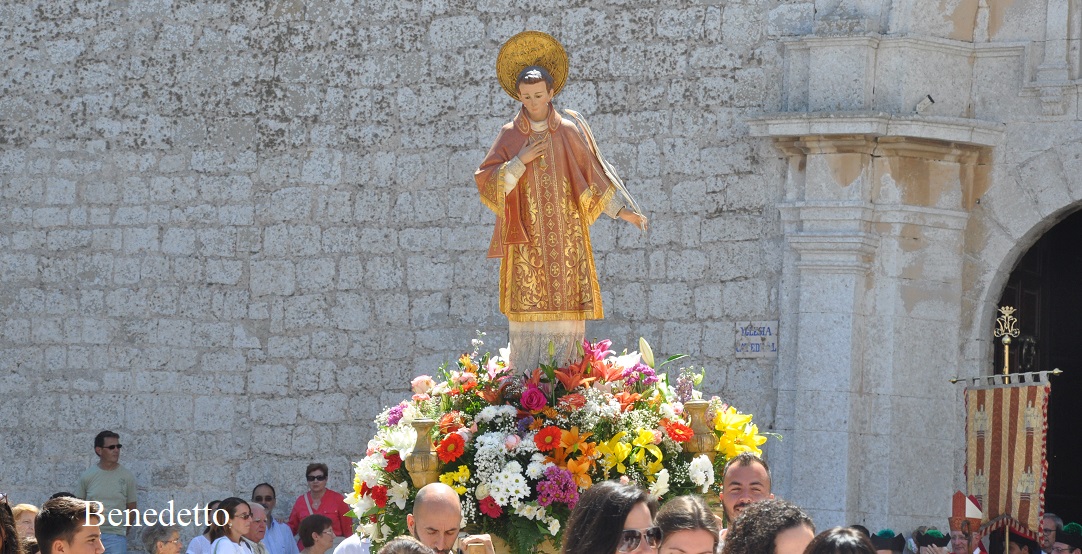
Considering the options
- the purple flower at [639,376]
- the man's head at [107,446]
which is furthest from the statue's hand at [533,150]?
the man's head at [107,446]

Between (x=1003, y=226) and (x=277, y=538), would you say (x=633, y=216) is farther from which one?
(x=277, y=538)

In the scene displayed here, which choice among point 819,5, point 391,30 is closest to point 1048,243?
point 819,5

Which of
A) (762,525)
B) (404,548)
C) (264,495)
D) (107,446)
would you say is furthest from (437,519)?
(107,446)

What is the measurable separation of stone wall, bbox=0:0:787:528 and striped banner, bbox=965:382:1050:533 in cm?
152

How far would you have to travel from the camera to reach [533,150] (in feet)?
22.7

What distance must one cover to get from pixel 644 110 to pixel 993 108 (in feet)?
6.80

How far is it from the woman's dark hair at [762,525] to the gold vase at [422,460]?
216 cm

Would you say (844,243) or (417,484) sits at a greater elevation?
(844,243)

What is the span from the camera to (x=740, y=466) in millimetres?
5840

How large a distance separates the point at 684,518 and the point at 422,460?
195 centimetres

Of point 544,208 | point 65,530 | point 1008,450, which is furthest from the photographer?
point 1008,450

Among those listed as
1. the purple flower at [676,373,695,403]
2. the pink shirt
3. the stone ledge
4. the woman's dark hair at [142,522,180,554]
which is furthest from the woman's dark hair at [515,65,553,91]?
the pink shirt

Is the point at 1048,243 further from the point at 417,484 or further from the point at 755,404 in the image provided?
the point at 417,484

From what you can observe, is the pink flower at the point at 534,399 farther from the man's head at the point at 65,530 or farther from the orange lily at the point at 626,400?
the man's head at the point at 65,530
